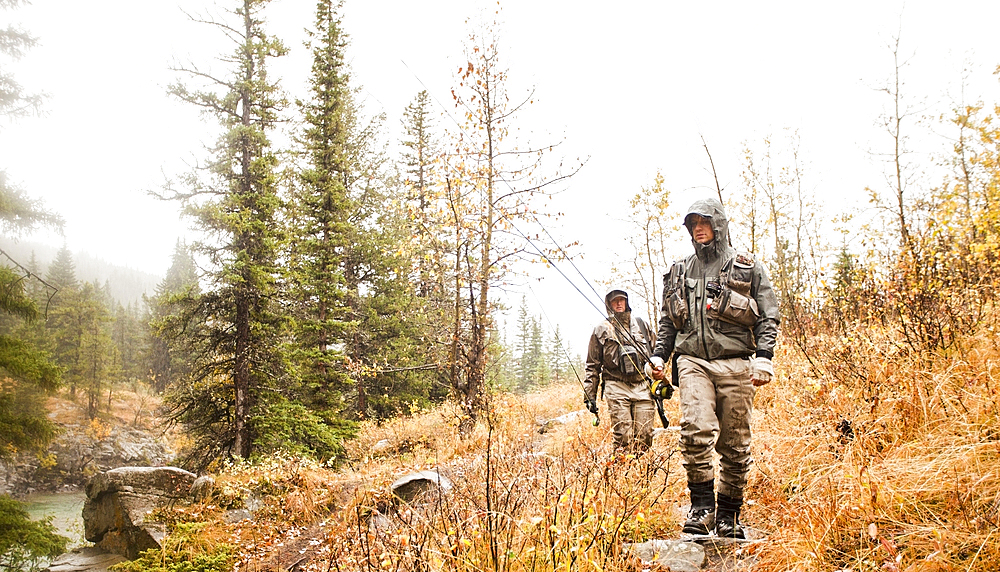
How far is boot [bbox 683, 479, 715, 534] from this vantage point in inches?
136

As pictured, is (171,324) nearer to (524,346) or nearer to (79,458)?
(79,458)

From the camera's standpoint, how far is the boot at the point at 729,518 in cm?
339

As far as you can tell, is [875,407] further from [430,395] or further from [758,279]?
[430,395]

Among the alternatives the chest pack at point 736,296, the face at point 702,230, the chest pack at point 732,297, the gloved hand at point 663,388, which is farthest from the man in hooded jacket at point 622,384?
the chest pack at point 736,296

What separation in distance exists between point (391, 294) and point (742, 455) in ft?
56.2

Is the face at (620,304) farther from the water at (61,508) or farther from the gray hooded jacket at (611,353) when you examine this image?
the water at (61,508)

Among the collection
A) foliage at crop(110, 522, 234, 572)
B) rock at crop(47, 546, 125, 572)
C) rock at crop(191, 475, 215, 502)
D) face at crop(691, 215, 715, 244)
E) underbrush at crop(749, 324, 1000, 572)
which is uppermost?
face at crop(691, 215, 715, 244)

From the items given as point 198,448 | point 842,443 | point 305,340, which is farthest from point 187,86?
point 842,443

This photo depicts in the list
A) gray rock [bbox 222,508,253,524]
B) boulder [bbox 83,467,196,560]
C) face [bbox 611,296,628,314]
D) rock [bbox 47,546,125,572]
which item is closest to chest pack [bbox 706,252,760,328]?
face [bbox 611,296,628,314]

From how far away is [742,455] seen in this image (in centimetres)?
350

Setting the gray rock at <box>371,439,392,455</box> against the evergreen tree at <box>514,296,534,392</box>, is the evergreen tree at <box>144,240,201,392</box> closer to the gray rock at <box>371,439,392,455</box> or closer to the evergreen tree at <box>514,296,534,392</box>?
the gray rock at <box>371,439,392,455</box>

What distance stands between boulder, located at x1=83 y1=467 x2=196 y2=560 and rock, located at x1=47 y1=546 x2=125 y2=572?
9 centimetres

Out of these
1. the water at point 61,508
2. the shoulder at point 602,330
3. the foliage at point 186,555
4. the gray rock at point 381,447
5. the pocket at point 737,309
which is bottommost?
the water at point 61,508

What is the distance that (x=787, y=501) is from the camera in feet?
11.6
